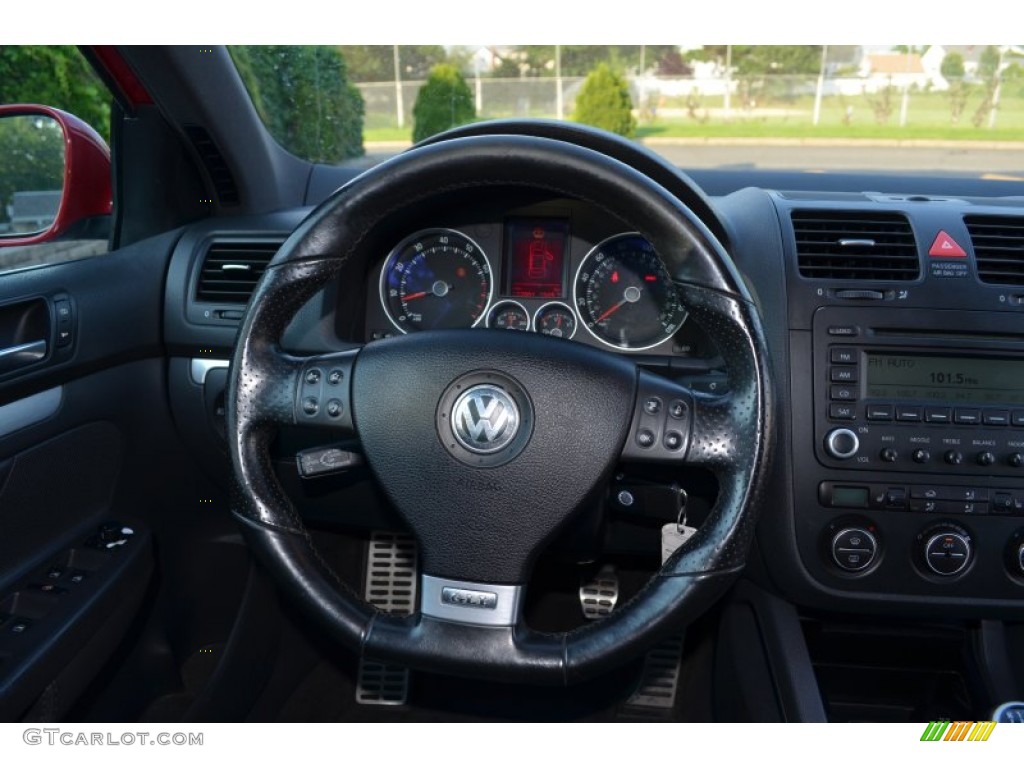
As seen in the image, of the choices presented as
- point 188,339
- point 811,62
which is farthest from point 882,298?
point 188,339

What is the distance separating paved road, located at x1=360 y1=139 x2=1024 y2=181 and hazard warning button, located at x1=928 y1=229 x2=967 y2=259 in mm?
478

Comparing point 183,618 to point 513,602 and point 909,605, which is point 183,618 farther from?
point 909,605

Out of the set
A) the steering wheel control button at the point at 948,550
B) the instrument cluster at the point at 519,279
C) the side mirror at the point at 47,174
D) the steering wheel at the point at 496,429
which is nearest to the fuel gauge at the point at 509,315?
the instrument cluster at the point at 519,279

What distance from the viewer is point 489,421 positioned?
1.52 meters

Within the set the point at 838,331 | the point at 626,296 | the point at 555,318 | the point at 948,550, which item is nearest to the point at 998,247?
the point at 838,331

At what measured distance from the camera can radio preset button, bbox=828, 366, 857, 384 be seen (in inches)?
80.3

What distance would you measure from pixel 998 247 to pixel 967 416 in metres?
0.39

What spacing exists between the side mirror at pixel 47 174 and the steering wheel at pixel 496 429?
4.32 ft

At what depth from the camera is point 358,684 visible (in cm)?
286

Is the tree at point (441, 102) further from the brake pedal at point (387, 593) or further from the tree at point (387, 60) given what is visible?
the brake pedal at point (387, 593)

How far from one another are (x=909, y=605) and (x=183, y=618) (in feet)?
6.44

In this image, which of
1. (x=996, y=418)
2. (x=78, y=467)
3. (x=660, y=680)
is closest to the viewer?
(x=996, y=418)

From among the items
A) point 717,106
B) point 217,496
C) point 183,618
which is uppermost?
point 717,106

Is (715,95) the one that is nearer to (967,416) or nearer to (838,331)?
(838,331)
